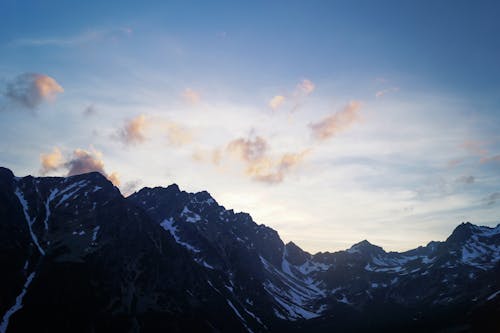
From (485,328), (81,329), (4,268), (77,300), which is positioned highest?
(4,268)

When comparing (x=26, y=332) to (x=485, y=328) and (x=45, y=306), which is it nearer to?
(x=45, y=306)

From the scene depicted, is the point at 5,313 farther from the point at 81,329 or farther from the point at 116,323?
the point at 116,323

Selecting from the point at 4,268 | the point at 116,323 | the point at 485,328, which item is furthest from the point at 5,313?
the point at 485,328

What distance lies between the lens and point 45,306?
7352 inches

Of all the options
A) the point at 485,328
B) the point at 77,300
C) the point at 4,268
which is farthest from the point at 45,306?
the point at 485,328

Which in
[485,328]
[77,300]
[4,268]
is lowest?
[485,328]

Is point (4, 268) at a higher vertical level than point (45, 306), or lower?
higher

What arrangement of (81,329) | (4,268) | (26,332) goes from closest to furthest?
1. (26,332)
2. (81,329)
3. (4,268)

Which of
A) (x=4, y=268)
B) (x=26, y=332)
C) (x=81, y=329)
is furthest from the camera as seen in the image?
(x=4, y=268)

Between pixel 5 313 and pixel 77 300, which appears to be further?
pixel 77 300

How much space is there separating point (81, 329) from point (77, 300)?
63.6 ft

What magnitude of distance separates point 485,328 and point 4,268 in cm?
22650

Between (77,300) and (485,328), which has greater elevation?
(77,300)

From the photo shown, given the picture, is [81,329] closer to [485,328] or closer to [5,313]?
[5,313]
